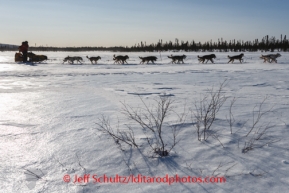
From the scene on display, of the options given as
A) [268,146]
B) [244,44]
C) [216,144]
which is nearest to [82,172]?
[216,144]

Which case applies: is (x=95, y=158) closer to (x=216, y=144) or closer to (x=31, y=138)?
(x=31, y=138)

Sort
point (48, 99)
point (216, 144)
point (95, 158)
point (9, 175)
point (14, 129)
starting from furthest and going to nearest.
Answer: point (48, 99)
point (14, 129)
point (216, 144)
point (95, 158)
point (9, 175)

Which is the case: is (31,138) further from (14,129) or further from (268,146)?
(268,146)

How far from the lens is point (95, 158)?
2.66 meters

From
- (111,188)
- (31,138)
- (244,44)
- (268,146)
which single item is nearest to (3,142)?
(31,138)

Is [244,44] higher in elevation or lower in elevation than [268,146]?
higher

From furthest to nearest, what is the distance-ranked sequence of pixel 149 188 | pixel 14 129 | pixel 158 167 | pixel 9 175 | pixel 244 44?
pixel 244 44, pixel 14 129, pixel 158 167, pixel 9 175, pixel 149 188

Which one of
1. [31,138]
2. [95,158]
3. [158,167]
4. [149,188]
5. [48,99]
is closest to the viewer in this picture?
[149,188]

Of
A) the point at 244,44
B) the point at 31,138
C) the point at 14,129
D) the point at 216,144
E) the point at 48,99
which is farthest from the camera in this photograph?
the point at 244,44

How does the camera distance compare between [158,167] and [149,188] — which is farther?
[158,167]

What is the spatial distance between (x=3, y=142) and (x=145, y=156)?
1884mm

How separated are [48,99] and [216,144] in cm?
435

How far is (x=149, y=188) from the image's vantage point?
2.11m

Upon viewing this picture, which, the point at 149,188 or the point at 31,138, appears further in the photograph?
the point at 31,138
